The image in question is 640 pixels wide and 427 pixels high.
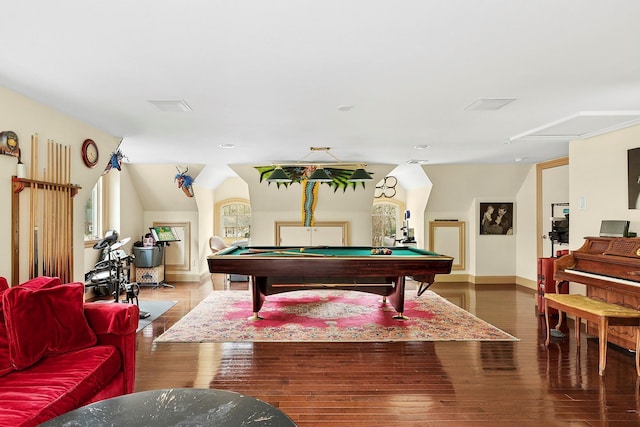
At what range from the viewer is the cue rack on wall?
3.26 m

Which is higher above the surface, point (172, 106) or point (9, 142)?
point (172, 106)

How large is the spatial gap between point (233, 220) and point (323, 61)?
25.5 feet

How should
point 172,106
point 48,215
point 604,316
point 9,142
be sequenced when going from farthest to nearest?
point 48,215, point 172,106, point 604,316, point 9,142

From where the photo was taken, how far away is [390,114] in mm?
3895

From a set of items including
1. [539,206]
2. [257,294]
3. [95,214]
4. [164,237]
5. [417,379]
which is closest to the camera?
[417,379]

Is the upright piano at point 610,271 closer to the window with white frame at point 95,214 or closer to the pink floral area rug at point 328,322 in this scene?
the pink floral area rug at point 328,322

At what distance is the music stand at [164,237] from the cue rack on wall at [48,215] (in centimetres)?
390

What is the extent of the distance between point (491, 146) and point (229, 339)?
4376mm

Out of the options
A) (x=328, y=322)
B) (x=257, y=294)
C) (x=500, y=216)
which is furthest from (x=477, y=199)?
(x=257, y=294)

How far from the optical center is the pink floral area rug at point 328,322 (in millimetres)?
4430

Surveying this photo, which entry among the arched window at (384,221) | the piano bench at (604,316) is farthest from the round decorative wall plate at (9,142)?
the arched window at (384,221)

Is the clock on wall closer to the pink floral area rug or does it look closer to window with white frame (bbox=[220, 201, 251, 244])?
the pink floral area rug

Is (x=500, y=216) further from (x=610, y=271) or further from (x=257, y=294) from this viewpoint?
(x=257, y=294)

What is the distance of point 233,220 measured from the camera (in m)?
9.91
